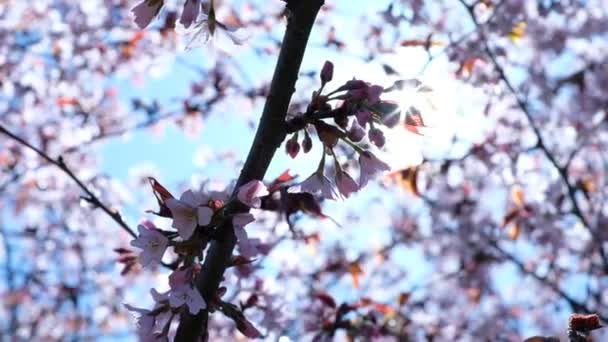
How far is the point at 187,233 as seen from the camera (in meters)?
1.17

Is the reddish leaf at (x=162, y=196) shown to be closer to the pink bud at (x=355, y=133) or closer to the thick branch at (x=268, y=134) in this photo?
the thick branch at (x=268, y=134)

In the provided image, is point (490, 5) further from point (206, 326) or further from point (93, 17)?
point (93, 17)

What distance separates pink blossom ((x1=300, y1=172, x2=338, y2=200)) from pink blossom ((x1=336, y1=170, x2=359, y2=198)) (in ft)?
0.05

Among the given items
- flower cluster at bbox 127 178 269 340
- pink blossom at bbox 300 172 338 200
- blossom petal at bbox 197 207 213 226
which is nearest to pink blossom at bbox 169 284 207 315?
flower cluster at bbox 127 178 269 340

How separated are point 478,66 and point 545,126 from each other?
1.87m

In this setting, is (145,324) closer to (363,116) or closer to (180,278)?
(180,278)

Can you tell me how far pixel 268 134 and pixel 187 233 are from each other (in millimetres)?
223

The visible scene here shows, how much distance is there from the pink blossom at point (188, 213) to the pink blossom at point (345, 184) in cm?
30


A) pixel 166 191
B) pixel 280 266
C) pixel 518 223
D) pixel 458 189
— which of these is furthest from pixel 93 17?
→ pixel 166 191

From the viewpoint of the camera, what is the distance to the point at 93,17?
511 cm

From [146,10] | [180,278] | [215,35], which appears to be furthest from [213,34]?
[180,278]

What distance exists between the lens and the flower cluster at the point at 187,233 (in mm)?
1163

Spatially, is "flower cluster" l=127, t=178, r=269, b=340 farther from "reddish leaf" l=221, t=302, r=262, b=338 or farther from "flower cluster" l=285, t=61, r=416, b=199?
"flower cluster" l=285, t=61, r=416, b=199

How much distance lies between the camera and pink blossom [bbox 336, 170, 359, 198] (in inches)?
53.7
